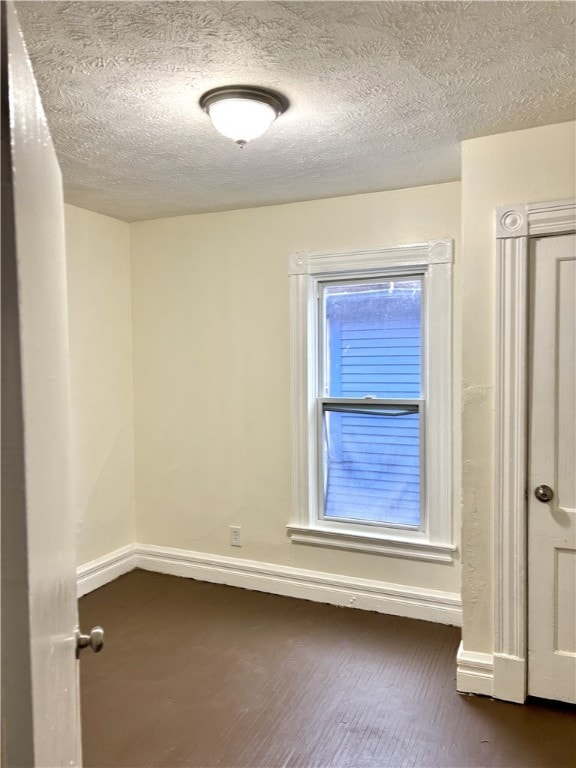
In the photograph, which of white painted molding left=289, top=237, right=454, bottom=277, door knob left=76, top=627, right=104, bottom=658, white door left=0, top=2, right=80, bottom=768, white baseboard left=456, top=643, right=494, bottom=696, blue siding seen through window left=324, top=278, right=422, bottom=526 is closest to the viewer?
white door left=0, top=2, right=80, bottom=768

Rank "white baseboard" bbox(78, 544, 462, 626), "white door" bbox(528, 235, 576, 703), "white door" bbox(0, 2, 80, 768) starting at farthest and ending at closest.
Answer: "white baseboard" bbox(78, 544, 462, 626), "white door" bbox(528, 235, 576, 703), "white door" bbox(0, 2, 80, 768)

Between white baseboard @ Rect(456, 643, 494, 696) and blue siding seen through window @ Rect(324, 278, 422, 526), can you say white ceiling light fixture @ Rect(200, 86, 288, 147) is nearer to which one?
blue siding seen through window @ Rect(324, 278, 422, 526)

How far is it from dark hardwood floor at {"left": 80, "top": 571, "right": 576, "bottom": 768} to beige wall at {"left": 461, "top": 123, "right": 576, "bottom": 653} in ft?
1.19

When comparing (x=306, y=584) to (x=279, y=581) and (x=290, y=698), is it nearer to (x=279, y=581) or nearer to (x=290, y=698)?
(x=279, y=581)

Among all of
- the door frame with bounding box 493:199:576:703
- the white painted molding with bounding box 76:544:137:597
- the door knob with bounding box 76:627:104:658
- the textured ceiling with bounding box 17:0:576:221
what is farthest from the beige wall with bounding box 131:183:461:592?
the door knob with bounding box 76:627:104:658

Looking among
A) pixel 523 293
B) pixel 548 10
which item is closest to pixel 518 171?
pixel 523 293

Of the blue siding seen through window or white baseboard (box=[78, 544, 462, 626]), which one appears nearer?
white baseboard (box=[78, 544, 462, 626])

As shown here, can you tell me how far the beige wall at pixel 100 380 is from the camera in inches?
141

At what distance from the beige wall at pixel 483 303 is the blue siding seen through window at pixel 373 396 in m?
0.78

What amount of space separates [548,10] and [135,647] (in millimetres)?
3107

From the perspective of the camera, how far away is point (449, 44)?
171 centimetres

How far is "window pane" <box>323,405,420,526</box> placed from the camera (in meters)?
3.33

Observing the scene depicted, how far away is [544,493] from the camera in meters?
2.37

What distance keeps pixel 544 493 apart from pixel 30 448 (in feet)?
7.16
